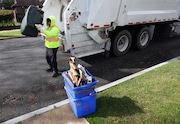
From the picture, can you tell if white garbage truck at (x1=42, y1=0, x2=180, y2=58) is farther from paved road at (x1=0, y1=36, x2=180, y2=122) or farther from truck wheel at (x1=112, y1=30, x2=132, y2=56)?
paved road at (x1=0, y1=36, x2=180, y2=122)

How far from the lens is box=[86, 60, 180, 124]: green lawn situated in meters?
3.07

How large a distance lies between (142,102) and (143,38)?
14.2ft

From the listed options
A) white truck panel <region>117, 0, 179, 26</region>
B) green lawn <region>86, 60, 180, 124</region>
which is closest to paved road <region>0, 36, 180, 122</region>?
green lawn <region>86, 60, 180, 124</region>

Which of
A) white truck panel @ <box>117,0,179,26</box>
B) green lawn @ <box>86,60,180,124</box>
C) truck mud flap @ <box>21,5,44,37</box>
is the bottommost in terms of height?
green lawn @ <box>86,60,180,124</box>

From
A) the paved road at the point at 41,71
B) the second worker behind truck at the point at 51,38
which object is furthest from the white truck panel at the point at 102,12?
the paved road at the point at 41,71

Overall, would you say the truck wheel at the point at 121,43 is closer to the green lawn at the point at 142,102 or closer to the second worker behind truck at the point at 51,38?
the green lawn at the point at 142,102

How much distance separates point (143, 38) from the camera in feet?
23.9

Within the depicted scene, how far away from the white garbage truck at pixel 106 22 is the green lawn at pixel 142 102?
1.83 metres

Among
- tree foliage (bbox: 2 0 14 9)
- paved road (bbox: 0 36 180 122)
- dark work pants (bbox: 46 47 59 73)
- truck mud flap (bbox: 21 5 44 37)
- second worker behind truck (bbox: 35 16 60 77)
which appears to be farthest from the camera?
tree foliage (bbox: 2 0 14 9)

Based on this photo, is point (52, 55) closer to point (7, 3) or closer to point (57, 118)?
point (57, 118)

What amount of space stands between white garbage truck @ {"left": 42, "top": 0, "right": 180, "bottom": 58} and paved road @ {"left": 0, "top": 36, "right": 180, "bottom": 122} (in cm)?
54

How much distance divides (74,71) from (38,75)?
236 centimetres

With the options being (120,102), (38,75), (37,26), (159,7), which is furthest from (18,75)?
(159,7)

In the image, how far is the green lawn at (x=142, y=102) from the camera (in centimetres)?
307
